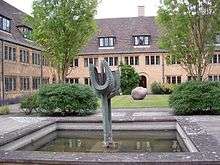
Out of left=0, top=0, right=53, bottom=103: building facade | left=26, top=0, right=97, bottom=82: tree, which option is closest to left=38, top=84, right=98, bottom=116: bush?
left=26, top=0, right=97, bottom=82: tree

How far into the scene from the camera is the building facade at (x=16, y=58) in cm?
3762

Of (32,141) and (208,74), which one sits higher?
(208,74)

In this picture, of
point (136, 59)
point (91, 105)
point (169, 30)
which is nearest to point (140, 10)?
point (136, 59)

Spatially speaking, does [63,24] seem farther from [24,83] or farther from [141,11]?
[141,11]

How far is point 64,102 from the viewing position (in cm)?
2427

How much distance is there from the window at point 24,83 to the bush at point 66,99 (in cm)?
1784

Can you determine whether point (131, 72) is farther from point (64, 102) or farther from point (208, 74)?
point (64, 102)

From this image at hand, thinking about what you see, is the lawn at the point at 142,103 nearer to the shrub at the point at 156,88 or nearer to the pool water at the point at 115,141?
the pool water at the point at 115,141

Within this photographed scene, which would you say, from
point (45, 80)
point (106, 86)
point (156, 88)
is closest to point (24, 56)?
point (45, 80)

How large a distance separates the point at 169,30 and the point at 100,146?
638 inches

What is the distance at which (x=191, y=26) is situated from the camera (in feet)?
86.6

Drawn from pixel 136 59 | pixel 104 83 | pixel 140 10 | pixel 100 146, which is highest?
pixel 140 10

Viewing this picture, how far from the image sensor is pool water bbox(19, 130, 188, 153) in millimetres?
13312

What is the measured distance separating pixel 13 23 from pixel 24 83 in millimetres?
6158
